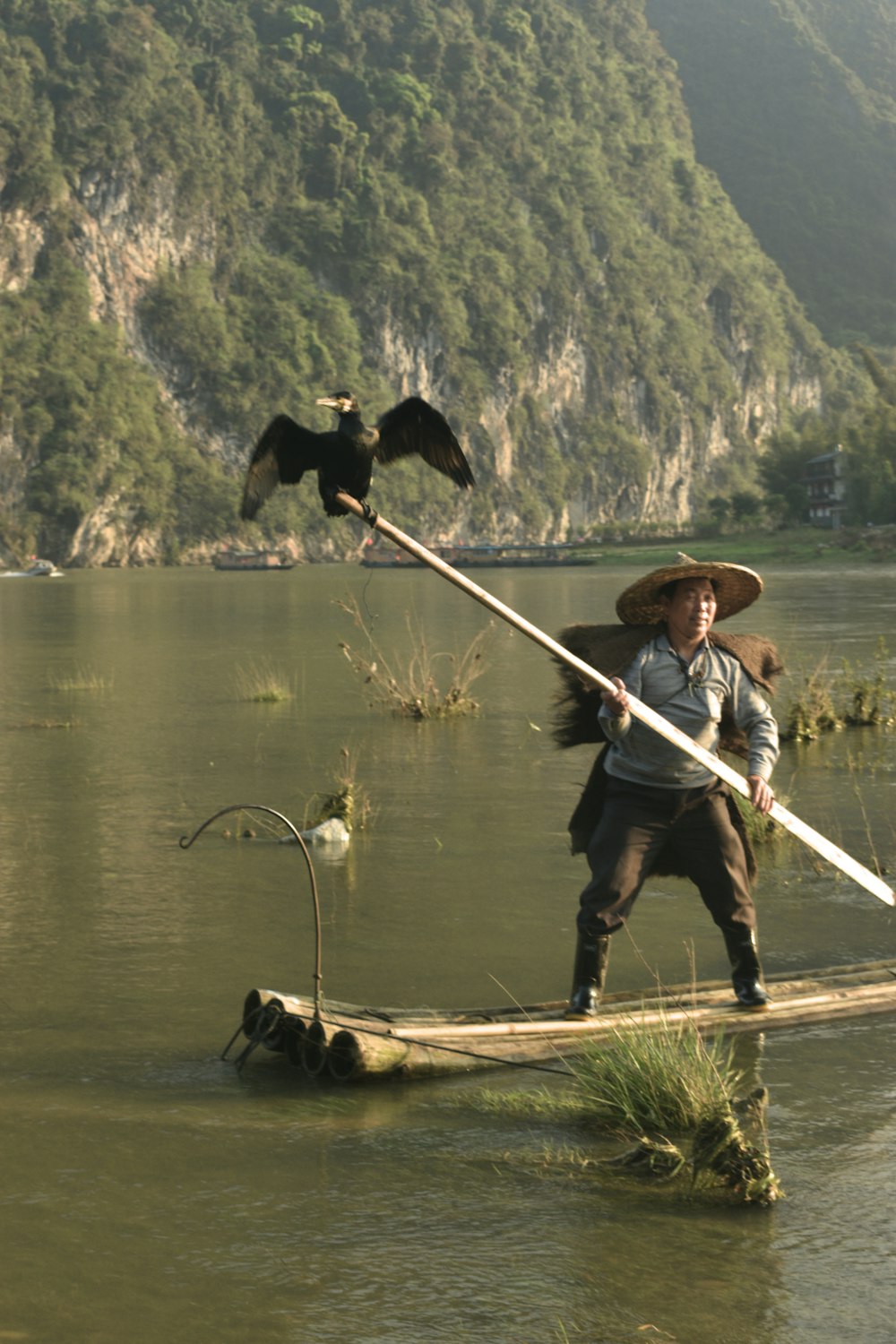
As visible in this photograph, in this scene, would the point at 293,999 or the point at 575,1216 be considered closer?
the point at 575,1216

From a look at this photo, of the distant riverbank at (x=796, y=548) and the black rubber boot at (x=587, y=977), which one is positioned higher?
the distant riverbank at (x=796, y=548)

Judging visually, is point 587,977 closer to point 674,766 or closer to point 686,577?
point 674,766

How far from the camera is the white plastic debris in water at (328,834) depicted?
1127 centimetres

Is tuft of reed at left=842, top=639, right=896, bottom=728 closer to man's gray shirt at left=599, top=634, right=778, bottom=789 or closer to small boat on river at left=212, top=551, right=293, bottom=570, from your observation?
man's gray shirt at left=599, top=634, right=778, bottom=789

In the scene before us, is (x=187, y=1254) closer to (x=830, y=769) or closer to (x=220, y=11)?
(x=830, y=769)

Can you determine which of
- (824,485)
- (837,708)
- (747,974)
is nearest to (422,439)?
(747,974)

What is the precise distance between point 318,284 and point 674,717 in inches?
6629

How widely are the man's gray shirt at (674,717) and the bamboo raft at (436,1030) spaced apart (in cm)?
83

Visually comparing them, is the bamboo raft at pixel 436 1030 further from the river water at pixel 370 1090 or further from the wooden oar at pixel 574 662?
the wooden oar at pixel 574 662

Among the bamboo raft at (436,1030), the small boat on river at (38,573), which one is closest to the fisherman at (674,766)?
the bamboo raft at (436,1030)

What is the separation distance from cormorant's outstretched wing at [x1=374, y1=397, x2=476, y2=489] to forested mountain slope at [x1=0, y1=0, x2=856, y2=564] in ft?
412

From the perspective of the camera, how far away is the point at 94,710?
64.9ft

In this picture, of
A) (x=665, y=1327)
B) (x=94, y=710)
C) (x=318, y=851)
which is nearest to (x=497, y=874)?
(x=318, y=851)

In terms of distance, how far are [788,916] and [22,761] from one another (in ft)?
27.1
